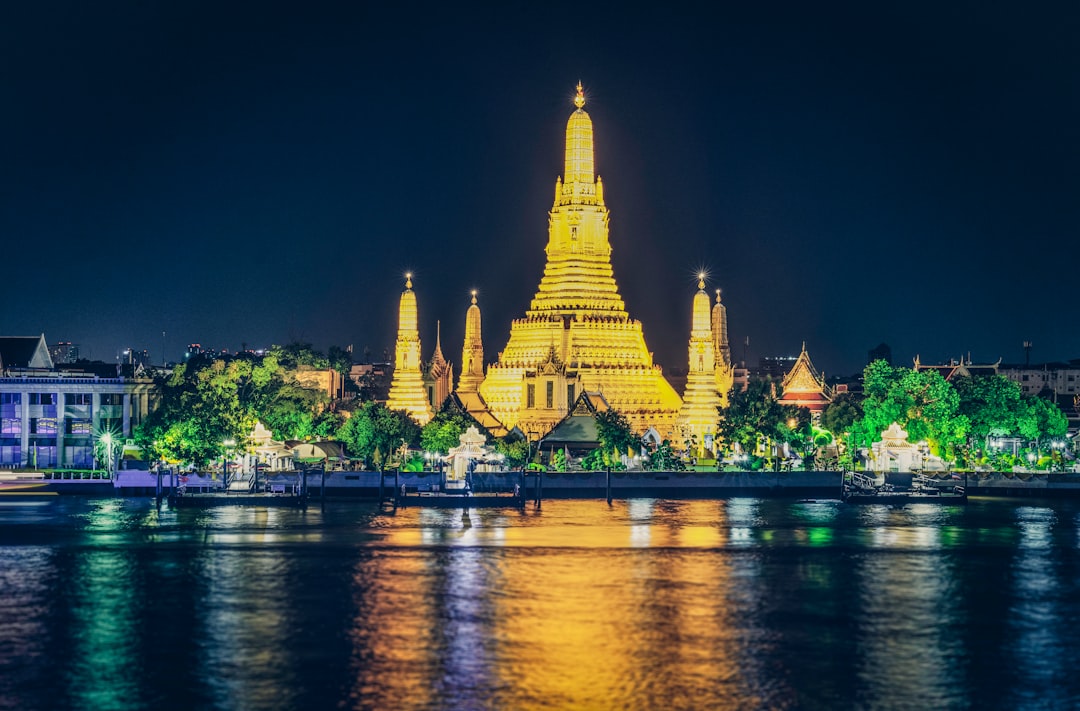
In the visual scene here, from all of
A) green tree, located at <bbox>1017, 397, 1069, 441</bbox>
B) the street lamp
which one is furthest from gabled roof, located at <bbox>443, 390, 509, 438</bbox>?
green tree, located at <bbox>1017, 397, 1069, 441</bbox>

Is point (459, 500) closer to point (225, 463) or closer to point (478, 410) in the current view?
point (225, 463)

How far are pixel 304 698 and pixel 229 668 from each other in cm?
439

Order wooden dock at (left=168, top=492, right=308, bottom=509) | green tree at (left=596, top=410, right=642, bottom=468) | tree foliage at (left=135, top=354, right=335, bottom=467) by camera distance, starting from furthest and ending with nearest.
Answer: green tree at (left=596, top=410, right=642, bottom=468)
tree foliage at (left=135, top=354, right=335, bottom=467)
wooden dock at (left=168, top=492, right=308, bottom=509)

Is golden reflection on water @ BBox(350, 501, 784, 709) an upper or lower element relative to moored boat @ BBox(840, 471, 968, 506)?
lower

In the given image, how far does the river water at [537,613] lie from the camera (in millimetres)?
43969

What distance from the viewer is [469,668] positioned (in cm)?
4634

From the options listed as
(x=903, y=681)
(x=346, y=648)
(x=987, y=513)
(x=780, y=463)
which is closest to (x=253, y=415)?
(x=780, y=463)

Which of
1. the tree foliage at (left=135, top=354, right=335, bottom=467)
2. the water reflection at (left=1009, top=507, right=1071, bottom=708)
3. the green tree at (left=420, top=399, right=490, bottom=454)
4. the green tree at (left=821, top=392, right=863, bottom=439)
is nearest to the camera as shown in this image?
the water reflection at (left=1009, top=507, right=1071, bottom=708)

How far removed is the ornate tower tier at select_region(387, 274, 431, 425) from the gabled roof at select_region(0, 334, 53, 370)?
2649cm

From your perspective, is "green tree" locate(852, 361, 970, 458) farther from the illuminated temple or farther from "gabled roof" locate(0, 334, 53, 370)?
"gabled roof" locate(0, 334, 53, 370)

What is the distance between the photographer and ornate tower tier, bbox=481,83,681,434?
118m

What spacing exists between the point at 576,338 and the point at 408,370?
39.1 feet

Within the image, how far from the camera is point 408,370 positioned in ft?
399

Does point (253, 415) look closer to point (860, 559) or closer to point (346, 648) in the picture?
point (860, 559)
